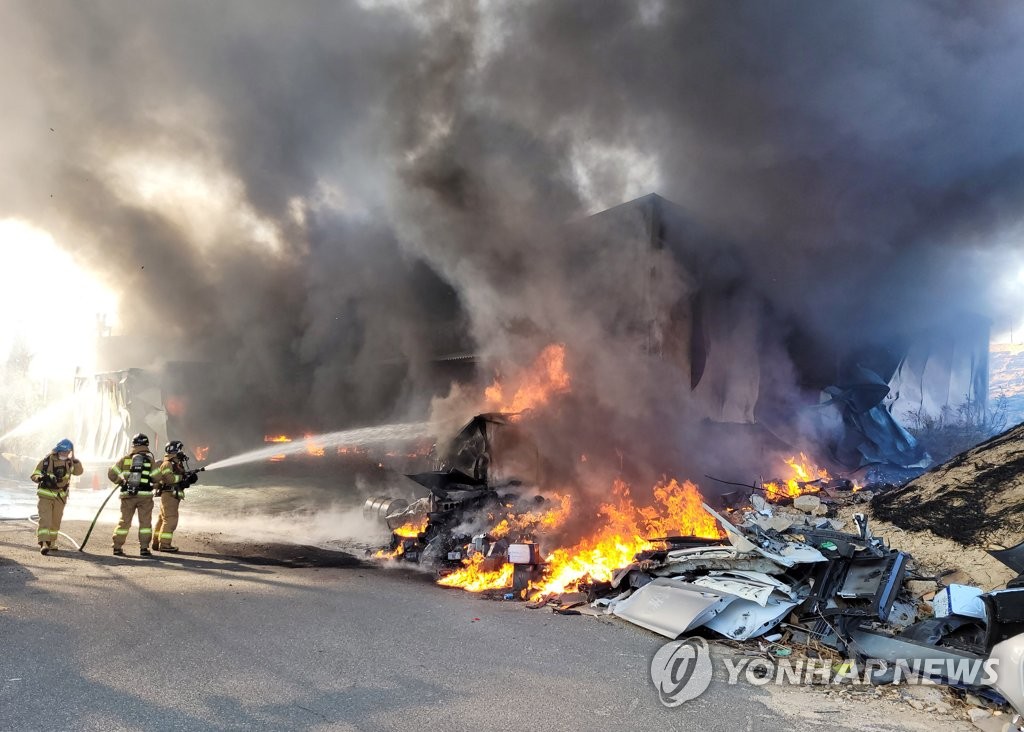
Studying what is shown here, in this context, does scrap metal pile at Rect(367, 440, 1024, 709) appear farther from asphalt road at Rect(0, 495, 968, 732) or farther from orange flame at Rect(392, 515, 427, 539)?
asphalt road at Rect(0, 495, 968, 732)

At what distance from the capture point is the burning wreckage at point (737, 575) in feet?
12.5

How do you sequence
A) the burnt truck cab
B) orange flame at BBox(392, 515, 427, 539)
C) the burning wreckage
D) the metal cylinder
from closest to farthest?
the burning wreckage → the burnt truck cab → orange flame at BBox(392, 515, 427, 539) → the metal cylinder

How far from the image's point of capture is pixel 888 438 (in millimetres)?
11336

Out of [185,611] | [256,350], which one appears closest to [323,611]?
[185,611]

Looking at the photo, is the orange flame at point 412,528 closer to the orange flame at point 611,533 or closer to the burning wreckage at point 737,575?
the burning wreckage at point 737,575

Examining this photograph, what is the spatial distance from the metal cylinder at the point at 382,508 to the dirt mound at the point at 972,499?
649cm

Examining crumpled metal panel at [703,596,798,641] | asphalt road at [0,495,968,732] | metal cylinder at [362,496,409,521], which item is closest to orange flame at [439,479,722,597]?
asphalt road at [0,495,968,732]

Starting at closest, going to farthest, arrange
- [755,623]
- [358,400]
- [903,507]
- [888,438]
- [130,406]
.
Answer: [755,623]
[903,507]
[888,438]
[358,400]
[130,406]

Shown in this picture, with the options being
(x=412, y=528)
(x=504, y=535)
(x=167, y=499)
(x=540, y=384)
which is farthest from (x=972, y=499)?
(x=167, y=499)

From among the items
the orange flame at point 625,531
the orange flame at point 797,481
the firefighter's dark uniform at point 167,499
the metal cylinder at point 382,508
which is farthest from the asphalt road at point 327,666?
the orange flame at point 797,481

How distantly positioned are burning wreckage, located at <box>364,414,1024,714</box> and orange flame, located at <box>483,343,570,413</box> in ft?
5.71

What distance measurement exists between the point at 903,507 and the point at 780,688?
4.04m

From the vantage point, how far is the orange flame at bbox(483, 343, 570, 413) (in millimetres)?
9828

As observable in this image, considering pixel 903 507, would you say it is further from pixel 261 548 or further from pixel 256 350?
pixel 256 350
